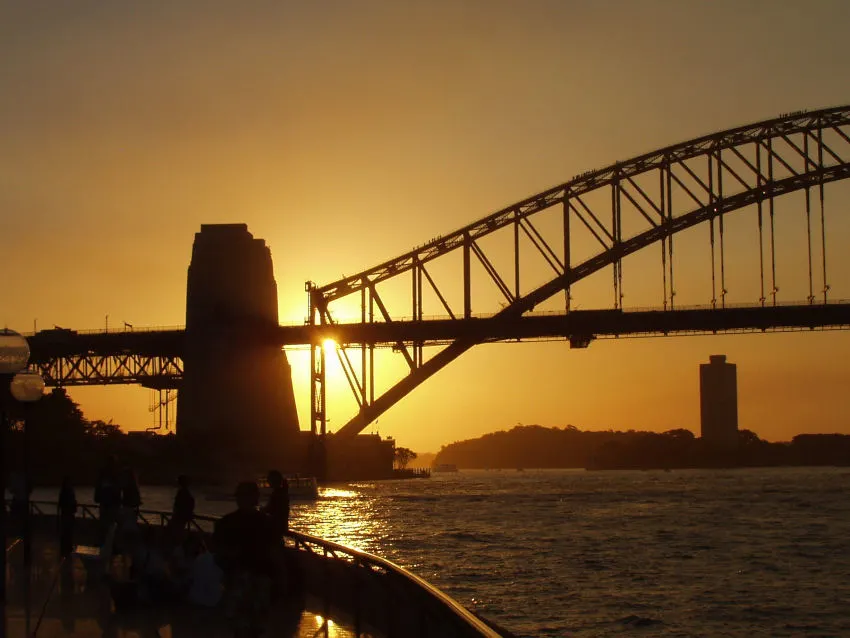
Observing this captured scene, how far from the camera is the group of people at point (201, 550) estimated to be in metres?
9.58

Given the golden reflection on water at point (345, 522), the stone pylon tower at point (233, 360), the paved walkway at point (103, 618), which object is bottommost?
the golden reflection on water at point (345, 522)

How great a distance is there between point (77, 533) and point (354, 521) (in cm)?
2920

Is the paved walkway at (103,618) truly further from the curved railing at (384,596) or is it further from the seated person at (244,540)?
the seated person at (244,540)

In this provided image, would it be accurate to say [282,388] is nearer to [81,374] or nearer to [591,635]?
[81,374]

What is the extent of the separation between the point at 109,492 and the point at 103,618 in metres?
4.65

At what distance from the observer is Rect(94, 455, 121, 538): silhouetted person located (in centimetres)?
1748

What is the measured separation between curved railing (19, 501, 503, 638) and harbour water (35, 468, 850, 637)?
8790mm

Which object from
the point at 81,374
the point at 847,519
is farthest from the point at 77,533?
the point at 81,374

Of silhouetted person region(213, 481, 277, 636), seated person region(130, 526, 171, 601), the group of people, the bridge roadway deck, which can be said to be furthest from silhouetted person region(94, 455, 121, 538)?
the bridge roadway deck

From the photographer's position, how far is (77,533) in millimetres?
24531

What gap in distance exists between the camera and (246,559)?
377 inches

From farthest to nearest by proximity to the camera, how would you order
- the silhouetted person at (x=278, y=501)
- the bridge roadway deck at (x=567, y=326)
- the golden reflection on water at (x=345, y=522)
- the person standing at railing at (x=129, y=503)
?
the bridge roadway deck at (x=567, y=326), the golden reflection on water at (x=345, y=522), the person standing at railing at (x=129, y=503), the silhouetted person at (x=278, y=501)

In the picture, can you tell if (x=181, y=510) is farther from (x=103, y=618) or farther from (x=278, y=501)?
(x=103, y=618)

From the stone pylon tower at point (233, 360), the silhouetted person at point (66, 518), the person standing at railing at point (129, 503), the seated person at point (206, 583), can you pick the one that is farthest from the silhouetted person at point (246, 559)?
the stone pylon tower at point (233, 360)
